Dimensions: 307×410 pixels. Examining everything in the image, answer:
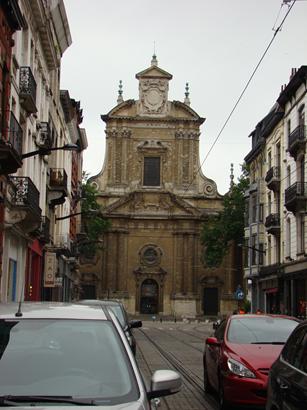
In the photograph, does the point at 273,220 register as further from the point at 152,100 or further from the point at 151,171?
the point at 152,100

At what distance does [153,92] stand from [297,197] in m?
39.0

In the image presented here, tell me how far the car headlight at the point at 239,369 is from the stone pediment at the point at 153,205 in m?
61.8

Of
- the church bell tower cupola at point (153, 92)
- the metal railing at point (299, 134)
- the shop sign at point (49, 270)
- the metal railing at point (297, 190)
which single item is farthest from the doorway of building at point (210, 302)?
the shop sign at point (49, 270)

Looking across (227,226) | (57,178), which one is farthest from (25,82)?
(227,226)

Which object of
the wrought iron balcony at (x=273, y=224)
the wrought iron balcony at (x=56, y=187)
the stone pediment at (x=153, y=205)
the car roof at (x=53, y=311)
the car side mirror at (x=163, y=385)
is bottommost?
the car side mirror at (x=163, y=385)

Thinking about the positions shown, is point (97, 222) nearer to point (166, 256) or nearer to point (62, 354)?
point (166, 256)

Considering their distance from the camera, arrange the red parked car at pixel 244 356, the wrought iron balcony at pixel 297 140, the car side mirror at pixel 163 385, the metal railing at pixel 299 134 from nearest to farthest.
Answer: the car side mirror at pixel 163 385, the red parked car at pixel 244 356, the wrought iron balcony at pixel 297 140, the metal railing at pixel 299 134

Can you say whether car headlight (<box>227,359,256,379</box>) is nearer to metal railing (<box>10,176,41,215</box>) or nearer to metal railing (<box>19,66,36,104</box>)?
metal railing (<box>10,176,41,215</box>)

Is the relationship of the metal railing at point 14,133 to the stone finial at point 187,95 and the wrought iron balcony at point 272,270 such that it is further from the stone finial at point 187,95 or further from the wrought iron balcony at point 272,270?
the stone finial at point 187,95

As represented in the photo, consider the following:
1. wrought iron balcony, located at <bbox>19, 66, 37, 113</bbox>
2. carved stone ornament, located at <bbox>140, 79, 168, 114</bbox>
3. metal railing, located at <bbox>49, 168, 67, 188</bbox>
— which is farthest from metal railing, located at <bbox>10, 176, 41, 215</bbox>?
carved stone ornament, located at <bbox>140, 79, 168, 114</bbox>

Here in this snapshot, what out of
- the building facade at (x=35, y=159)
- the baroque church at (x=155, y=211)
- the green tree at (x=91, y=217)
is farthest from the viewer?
the baroque church at (x=155, y=211)

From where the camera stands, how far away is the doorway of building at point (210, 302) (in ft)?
234

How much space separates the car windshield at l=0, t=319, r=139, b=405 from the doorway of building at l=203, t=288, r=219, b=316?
66.2 m

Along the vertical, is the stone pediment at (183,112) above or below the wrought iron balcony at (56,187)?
above
